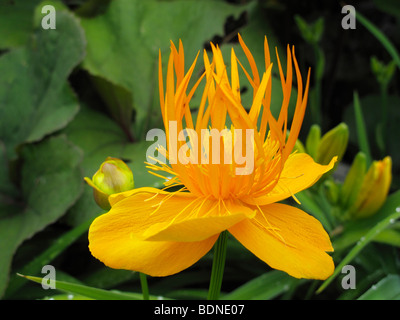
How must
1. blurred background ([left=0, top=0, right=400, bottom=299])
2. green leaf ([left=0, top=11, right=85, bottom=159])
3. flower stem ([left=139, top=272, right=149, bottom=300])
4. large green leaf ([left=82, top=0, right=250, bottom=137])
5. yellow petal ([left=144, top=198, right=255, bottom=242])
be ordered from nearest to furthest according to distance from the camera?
yellow petal ([left=144, top=198, right=255, bottom=242]) < flower stem ([left=139, top=272, right=149, bottom=300]) < blurred background ([left=0, top=0, right=400, bottom=299]) < green leaf ([left=0, top=11, right=85, bottom=159]) < large green leaf ([left=82, top=0, right=250, bottom=137])

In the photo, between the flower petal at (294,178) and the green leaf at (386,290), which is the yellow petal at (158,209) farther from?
the green leaf at (386,290)

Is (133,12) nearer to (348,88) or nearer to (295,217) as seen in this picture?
(348,88)

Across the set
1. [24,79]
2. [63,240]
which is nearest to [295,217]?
[63,240]

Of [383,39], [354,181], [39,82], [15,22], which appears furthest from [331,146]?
[15,22]

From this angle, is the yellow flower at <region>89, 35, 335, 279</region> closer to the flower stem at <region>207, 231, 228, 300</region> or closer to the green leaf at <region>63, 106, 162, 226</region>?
the flower stem at <region>207, 231, 228, 300</region>

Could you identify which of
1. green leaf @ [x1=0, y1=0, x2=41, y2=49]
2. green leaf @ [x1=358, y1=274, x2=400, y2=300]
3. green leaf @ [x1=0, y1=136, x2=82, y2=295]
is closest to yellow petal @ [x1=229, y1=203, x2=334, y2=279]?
green leaf @ [x1=358, y1=274, x2=400, y2=300]

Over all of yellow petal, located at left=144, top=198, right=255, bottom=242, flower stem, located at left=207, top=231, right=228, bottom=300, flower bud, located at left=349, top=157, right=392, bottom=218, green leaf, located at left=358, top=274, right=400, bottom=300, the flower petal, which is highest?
flower bud, located at left=349, top=157, right=392, bottom=218
